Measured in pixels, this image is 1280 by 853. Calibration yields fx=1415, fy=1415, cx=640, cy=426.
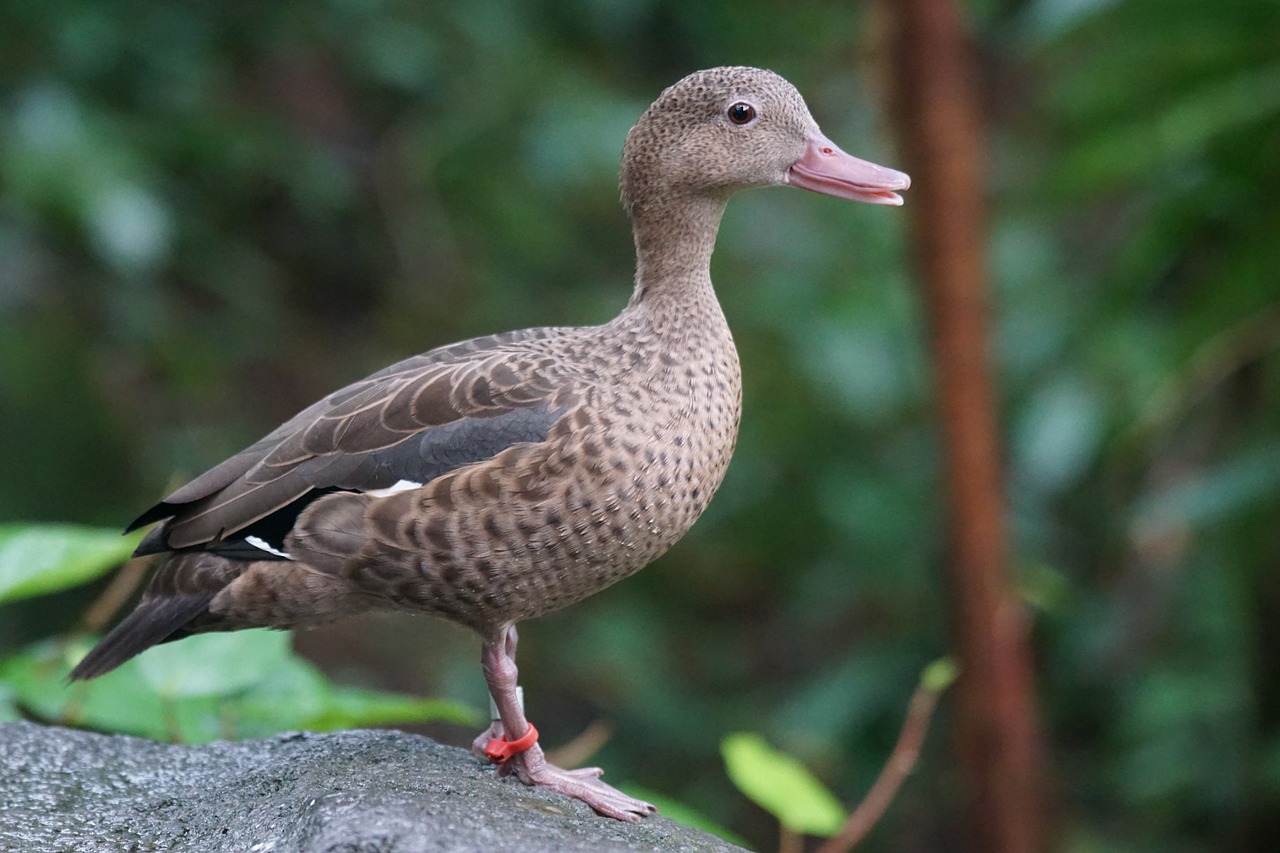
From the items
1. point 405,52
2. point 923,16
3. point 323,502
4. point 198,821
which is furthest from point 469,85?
point 198,821

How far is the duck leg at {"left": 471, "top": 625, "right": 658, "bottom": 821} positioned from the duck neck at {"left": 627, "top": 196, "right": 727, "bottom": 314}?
0.61 metres

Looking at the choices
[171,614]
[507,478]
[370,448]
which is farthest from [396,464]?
[171,614]

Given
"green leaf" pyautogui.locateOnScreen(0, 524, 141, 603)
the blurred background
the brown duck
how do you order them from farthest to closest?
1. the blurred background
2. "green leaf" pyautogui.locateOnScreen(0, 524, 141, 603)
3. the brown duck

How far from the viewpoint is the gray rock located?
1771mm

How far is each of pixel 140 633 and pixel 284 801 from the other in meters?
0.41

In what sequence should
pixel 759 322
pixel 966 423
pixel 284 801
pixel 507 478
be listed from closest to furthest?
pixel 284 801 → pixel 507 478 → pixel 966 423 → pixel 759 322

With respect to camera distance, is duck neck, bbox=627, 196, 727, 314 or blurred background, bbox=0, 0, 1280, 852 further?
blurred background, bbox=0, 0, 1280, 852

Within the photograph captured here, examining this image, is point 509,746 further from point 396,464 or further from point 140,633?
point 140,633

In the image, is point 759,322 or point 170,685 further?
point 759,322

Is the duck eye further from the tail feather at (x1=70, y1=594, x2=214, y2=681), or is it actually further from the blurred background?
the blurred background

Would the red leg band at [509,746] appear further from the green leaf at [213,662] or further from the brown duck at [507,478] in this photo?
the green leaf at [213,662]

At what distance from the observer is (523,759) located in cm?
219

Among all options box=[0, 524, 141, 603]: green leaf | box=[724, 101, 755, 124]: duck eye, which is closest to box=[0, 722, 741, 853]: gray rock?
box=[0, 524, 141, 603]: green leaf

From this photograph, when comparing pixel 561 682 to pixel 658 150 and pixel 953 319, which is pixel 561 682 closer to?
pixel 953 319
